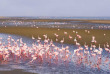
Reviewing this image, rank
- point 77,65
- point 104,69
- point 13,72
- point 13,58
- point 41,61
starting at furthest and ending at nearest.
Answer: point 13,58, point 41,61, point 77,65, point 104,69, point 13,72

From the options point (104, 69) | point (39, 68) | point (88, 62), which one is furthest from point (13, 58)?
point (104, 69)

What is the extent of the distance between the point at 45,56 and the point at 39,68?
378 cm

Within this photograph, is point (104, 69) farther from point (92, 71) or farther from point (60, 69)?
point (60, 69)

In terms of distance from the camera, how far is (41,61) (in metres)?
16.4

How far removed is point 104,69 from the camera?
47.0ft

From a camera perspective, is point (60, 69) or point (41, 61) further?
point (41, 61)

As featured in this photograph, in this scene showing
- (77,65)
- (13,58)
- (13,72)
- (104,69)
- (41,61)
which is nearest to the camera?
(13,72)

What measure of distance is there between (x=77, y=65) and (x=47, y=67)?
2441 mm

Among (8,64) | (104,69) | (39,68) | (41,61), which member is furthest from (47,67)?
(104,69)

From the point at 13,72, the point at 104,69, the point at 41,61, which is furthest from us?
the point at 41,61

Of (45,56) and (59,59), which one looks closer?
(59,59)

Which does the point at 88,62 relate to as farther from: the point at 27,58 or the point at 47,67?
the point at 27,58

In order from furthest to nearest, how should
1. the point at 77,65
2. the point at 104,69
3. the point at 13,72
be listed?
the point at 77,65, the point at 104,69, the point at 13,72

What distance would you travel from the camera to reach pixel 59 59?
17016 millimetres
